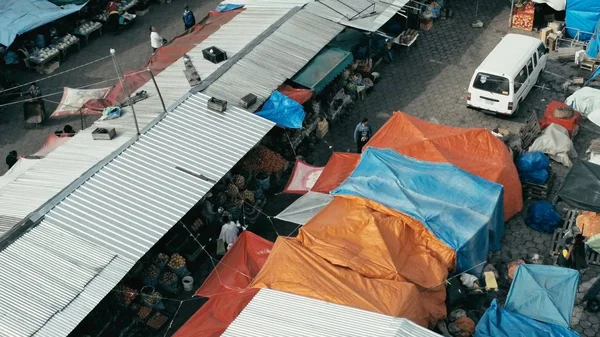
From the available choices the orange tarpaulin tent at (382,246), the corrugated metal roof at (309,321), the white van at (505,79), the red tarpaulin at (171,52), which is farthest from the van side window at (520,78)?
the corrugated metal roof at (309,321)

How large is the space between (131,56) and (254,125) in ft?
35.1

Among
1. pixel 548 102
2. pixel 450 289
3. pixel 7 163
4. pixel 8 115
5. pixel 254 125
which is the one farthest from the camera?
pixel 8 115

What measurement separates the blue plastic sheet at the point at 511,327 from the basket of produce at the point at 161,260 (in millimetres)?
8024

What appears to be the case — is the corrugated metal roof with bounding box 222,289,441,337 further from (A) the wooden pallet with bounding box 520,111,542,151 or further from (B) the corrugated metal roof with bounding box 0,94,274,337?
(A) the wooden pallet with bounding box 520,111,542,151

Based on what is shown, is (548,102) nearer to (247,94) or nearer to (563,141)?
(563,141)

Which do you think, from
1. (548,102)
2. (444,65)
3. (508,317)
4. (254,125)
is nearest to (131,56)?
(254,125)

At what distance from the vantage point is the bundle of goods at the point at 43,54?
1098 inches

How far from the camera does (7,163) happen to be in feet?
74.9

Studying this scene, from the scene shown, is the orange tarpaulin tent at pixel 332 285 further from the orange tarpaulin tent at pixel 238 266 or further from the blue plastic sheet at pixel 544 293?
the blue plastic sheet at pixel 544 293

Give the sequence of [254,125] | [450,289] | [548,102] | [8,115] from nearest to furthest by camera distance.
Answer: [450,289] → [254,125] → [548,102] → [8,115]

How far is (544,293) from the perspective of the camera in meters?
15.9

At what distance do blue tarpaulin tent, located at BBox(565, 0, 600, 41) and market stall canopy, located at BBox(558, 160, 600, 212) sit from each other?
998 centimetres

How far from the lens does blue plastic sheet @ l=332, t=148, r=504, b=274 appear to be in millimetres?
17328

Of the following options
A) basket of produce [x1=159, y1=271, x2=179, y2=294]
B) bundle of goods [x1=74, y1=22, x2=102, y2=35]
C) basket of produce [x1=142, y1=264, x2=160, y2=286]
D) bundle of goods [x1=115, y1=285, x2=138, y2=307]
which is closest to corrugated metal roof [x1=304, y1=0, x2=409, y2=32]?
bundle of goods [x1=74, y1=22, x2=102, y2=35]
